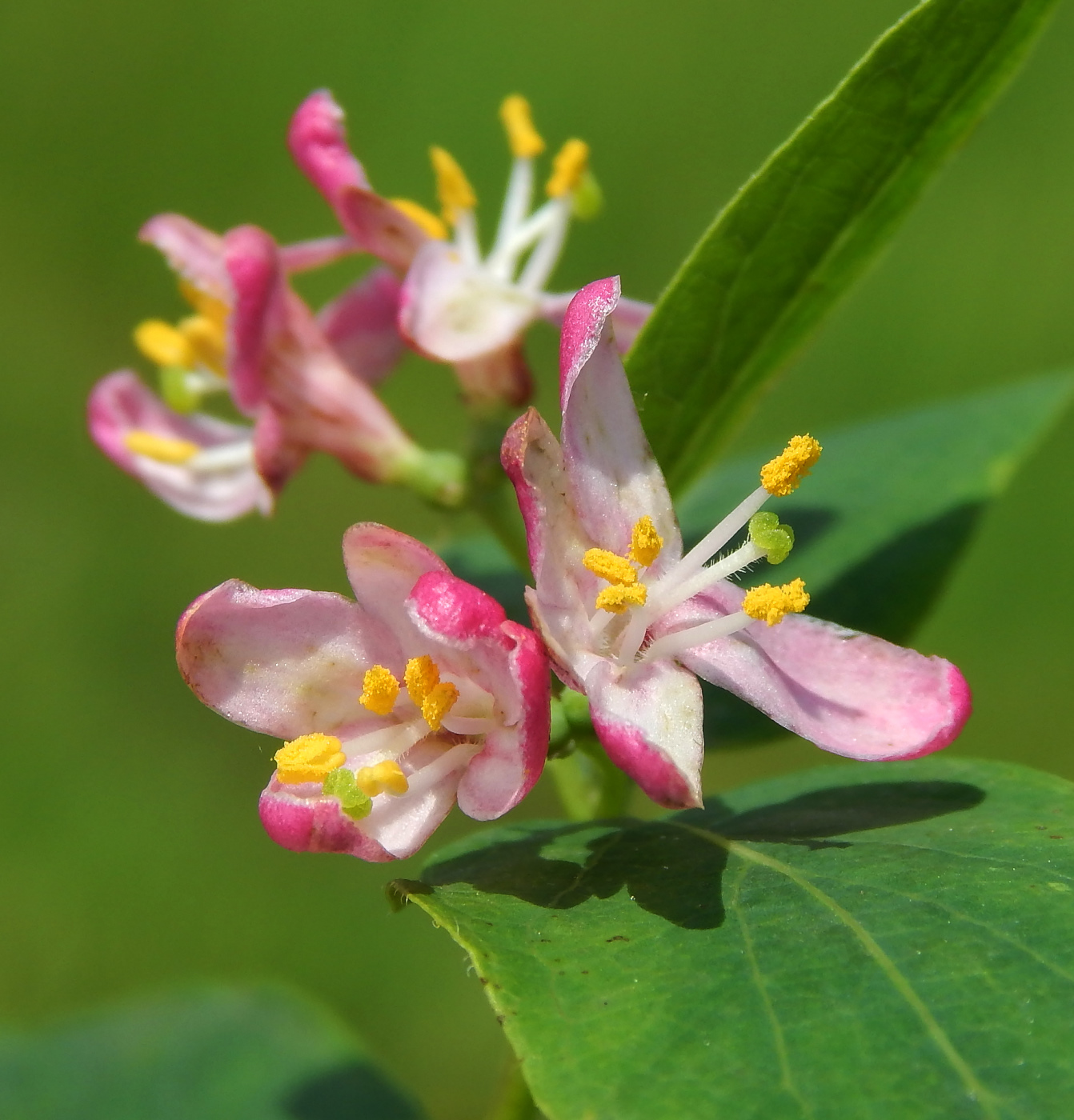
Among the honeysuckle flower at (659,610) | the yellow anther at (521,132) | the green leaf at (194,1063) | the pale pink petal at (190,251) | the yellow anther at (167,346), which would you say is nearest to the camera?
the honeysuckle flower at (659,610)

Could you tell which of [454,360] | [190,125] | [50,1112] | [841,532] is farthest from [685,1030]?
[190,125]

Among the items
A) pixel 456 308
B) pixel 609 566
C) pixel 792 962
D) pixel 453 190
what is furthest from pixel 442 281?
pixel 792 962

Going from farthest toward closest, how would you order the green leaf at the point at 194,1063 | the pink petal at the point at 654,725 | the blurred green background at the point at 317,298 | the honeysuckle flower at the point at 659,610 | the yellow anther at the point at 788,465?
the blurred green background at the point at 317,298 → the green leaf at the point at 194,1063 → the yellow anther at the point at 788,465 → the honeysuckle flower at the point at 659,610 → the pink petal at the point at 654,725

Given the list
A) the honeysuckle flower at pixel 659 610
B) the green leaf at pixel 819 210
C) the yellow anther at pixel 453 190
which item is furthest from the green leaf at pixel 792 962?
the yellow anther at pixel 453 190

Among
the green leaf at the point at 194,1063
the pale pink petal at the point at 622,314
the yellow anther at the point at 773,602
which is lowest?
the green leaf at the point at 194,1063

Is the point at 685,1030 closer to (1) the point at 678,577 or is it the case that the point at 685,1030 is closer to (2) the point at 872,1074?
(2) the point at 872,1074

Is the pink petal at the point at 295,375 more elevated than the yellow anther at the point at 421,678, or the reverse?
the pink petal at the point at 295,375

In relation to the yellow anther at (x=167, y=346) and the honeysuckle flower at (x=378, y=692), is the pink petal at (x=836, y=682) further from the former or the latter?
the yellow anther at (x=167, y=346)

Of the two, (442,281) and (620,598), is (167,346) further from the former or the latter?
(620,598)
